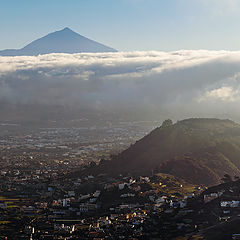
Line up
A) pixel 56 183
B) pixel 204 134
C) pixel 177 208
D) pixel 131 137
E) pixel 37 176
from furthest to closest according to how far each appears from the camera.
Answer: pixel 131 137 < pixel 204 134 < pixel 37 176 < pixel 56 183 < pixel 177 208

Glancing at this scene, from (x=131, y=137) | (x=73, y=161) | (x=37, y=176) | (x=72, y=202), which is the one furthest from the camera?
(x=131, y=137)

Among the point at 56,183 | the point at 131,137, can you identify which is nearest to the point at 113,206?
the point at 56,183

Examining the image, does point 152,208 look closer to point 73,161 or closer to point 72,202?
point 72,202

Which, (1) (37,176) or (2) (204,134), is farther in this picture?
(2) (204,134)

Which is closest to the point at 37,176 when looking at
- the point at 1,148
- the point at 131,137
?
the point at 1,148

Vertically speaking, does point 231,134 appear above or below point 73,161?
above

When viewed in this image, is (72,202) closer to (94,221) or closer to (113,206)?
(113,206)
